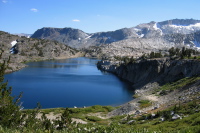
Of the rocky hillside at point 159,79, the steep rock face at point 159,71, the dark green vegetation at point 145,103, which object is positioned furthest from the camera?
the steep rock face at point 159,71

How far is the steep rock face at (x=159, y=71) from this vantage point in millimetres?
74750

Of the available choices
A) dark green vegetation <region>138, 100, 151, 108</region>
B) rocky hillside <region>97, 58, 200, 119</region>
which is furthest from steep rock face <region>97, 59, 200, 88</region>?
dark green vegetation <region>138, 100, 151, 108</region>

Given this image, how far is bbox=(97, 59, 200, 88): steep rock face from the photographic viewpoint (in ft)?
245

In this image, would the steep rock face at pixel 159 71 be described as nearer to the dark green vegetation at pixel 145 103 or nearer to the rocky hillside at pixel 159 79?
the rocky hillside at pixel 159 79

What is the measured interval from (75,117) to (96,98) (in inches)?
1120

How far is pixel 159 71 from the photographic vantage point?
91875 millimetres

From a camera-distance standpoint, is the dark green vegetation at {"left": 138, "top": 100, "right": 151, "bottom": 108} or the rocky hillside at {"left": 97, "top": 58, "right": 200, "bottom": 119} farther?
the rocky hillside at {"left": 97, "top": 58, "right": 200, "bottom": 119}

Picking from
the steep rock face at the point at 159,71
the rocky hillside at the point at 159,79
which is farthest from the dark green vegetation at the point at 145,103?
the steep rock face at the point at 159,71

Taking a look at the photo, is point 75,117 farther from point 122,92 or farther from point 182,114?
point 122,92

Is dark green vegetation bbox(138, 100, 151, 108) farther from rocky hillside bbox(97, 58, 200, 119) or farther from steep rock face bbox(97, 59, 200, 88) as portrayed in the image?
steep rock face bbox(97, 59, 200, 88)

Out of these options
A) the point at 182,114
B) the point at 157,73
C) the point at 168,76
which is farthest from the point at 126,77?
the point at 182,114

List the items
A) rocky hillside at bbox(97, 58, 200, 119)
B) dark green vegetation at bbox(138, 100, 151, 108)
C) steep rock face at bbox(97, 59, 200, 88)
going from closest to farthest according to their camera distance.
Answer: dark green vegetation at bbox(138, 100, 151, 108), rocky hillside at bbox(97, 58, 200, 119), steep rock face at bbox(97, 59, 200, 88)

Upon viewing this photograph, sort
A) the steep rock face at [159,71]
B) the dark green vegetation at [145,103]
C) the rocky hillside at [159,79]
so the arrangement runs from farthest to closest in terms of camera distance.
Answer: the steep rock face at [159,71], the rocky hillside at [159,79], the dark green vegetation at [145,103]

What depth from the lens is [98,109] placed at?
180 ft
